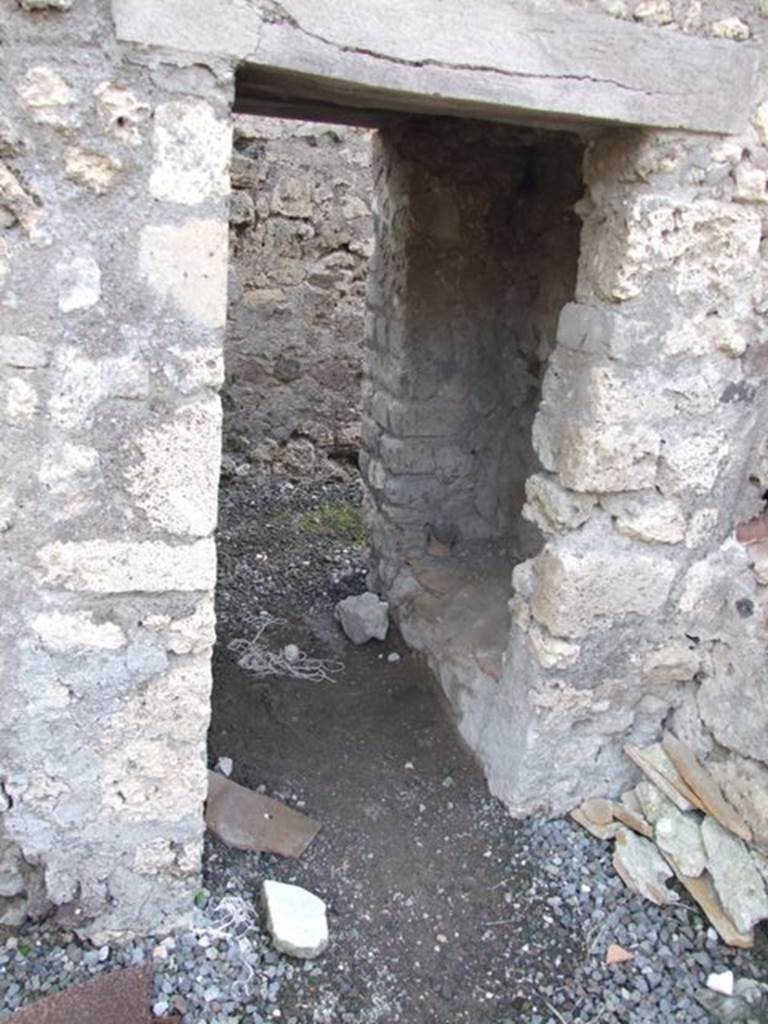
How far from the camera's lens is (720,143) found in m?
2.26

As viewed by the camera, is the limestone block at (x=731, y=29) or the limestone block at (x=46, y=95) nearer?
the limestone block at (x=46, y=95)

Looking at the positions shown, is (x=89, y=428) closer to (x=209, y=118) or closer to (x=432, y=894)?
(x=209, y=118)

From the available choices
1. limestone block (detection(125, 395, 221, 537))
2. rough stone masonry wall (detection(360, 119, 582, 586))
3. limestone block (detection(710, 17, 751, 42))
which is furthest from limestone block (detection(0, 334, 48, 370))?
rough stone masonry wall (detection(360, 119, 582, 586))

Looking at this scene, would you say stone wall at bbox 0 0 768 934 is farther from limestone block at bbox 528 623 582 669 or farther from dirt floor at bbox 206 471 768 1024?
dirt floor at bbox 206 471 768 1024

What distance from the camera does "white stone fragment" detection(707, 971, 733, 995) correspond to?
2375 millimetres

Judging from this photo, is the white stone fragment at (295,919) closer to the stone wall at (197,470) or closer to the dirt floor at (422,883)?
the dirt floor at (422,883)

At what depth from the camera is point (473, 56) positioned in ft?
6.41

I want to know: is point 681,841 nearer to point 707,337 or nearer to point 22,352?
point 707,337

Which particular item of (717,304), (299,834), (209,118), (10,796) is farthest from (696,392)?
(10,796)

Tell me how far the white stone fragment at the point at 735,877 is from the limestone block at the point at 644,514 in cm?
94

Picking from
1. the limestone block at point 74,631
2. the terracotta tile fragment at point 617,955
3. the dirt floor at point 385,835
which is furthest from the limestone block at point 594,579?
the limestone block at point 74,631

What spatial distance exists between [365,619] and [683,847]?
1.71 meters

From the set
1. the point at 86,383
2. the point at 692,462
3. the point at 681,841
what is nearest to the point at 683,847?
the point at 681,841

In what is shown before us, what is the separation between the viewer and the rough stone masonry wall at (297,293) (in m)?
5.38
